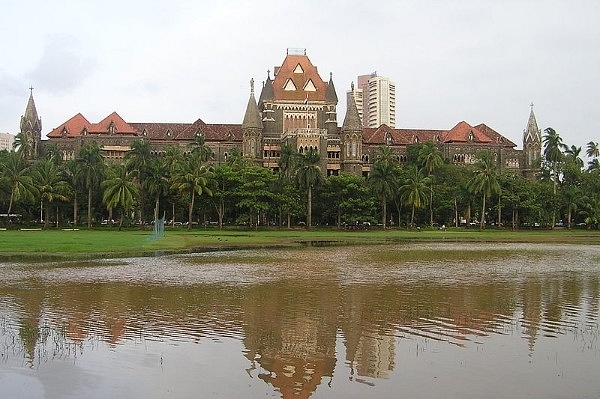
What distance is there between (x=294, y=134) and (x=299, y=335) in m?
99.3

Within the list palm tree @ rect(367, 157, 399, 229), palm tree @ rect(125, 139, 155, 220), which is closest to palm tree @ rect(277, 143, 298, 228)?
palm tree @ rect(367, 157, 399, 229)

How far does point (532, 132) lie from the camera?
130m

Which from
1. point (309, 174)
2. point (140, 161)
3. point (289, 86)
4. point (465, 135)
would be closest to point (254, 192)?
point (309, 174)

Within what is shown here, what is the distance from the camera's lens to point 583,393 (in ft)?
36.6

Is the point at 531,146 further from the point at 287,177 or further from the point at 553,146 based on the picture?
the point at 287,177

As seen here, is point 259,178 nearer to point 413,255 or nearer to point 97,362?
point 413,255

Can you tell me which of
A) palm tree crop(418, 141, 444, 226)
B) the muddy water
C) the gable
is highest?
the gable

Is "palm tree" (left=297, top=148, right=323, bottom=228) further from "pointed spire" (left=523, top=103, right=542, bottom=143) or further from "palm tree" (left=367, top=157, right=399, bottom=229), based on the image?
"pointed spire" (left=523, top=103, right=542, bottom=143)

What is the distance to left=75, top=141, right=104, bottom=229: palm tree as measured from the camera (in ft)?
278

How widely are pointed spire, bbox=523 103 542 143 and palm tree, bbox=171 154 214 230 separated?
230 ft

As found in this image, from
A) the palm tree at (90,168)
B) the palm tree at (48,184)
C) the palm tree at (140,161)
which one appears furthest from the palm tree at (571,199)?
the palm tree at (48,184)

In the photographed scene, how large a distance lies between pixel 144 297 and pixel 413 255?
2289 cm

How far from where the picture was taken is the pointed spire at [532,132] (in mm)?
129500

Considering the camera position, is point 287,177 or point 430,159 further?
point 430,159
